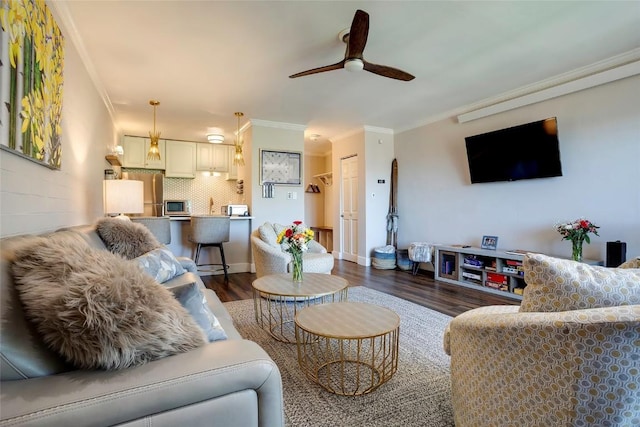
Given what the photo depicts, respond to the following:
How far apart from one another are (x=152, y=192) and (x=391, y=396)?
17.8 ft

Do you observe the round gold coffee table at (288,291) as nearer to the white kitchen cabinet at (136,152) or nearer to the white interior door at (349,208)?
the white interior door at (349,208)

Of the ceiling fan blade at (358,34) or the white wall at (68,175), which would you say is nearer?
the white wall at (68,175)

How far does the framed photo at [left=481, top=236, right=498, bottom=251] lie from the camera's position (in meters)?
3.93

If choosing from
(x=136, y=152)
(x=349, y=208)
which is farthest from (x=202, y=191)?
(x=349, y=208)

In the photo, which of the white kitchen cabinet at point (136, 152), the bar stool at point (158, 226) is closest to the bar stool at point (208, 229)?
the bar stool at point (158, 226)

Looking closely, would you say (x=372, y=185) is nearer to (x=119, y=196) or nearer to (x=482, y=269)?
(x=482, y=269)

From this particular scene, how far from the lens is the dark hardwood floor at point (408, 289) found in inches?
129

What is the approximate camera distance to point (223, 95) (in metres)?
3.71

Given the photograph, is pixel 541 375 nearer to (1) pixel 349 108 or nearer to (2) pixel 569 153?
(2) pixel 569 153

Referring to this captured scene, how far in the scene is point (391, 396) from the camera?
1625 mm

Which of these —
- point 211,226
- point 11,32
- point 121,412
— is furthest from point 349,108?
point 121,412

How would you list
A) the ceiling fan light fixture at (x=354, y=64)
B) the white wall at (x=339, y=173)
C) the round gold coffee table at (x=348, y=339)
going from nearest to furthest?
the round gold coffee table at (x=348, y=339) → the ceiling fan light fixture at (x=354, y=64) → the white wall at (x=339, y=173)

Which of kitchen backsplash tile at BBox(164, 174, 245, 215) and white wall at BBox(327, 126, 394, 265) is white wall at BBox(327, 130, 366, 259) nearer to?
white wall at BBox(327, 126, 394, 265)

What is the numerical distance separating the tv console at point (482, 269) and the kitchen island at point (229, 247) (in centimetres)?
289
